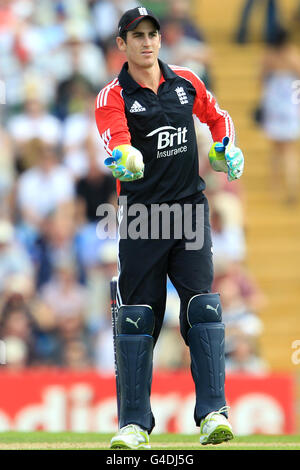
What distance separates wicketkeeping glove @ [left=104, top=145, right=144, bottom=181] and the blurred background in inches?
175

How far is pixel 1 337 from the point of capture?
1044 cm

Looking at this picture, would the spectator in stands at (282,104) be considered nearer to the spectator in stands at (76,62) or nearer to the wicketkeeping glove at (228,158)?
the spectator in stands at (76,62)

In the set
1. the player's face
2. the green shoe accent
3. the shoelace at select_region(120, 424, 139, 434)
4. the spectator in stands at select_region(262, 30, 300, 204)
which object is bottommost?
the green shoe accent

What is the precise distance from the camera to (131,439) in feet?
18.9

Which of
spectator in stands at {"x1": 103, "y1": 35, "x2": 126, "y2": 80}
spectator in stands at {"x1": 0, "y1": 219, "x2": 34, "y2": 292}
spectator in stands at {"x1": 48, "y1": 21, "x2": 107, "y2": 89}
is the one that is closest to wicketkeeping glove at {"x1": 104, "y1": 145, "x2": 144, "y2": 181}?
spectator in stands at {"x1": 0, "y1": 219, "x2": 34, "y2": 292}

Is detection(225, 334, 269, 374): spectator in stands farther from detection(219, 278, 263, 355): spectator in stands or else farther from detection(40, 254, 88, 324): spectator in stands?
detection(40, 254, 88, 324): spectator in stands

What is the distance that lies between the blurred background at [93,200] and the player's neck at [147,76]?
430 cm

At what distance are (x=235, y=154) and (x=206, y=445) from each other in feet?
5.48

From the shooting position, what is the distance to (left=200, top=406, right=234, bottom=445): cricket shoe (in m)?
5.68

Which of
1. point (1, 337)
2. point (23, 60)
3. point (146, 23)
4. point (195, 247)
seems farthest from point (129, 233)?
point (23, 60)

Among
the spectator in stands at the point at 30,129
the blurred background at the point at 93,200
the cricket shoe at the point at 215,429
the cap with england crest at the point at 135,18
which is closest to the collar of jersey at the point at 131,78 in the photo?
the cap with england crest at the point at 135,18

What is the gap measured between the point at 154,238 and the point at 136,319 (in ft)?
1.48

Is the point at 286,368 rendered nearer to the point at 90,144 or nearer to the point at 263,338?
the point at 263,338

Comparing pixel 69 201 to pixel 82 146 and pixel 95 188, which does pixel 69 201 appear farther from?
pixel 82 146
